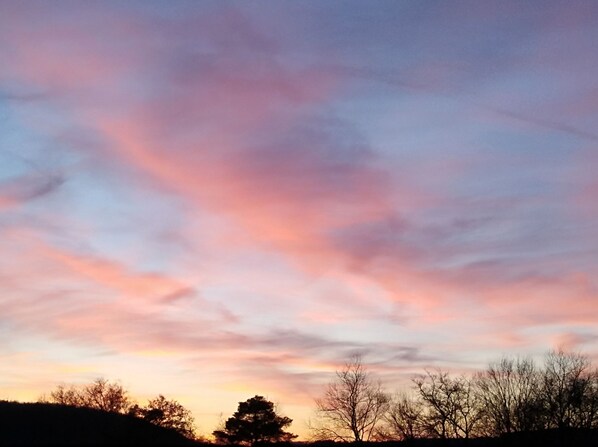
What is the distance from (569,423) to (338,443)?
31836 millimetres

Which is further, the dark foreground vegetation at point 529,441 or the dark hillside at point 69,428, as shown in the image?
the dark foreground vegetation at point 529,441

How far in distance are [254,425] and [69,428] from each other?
41.0m

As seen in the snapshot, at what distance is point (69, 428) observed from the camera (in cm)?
6344

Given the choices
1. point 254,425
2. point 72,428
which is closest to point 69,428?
point 72,428

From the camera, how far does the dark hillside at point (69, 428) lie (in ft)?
Result: 199

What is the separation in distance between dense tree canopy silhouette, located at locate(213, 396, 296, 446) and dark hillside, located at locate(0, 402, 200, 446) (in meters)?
29.9

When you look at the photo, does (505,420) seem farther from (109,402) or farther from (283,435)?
(109,402)

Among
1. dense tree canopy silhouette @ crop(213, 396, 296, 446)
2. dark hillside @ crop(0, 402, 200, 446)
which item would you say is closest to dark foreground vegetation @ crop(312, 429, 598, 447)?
dense tree canopy silhouette @ crop(213, 396, 296, 446)

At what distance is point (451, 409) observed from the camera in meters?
110

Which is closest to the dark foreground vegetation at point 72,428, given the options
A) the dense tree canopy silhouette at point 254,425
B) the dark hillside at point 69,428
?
the dark hillside at point 69,428

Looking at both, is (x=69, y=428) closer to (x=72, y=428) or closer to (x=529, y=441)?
(x=72, y=428)

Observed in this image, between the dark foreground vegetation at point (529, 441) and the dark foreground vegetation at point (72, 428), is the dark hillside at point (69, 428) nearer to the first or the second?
the dark foreground vegetation at point (72, 428)

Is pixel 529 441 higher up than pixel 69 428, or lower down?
lower down

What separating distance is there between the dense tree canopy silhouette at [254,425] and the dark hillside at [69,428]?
29.9 meters
